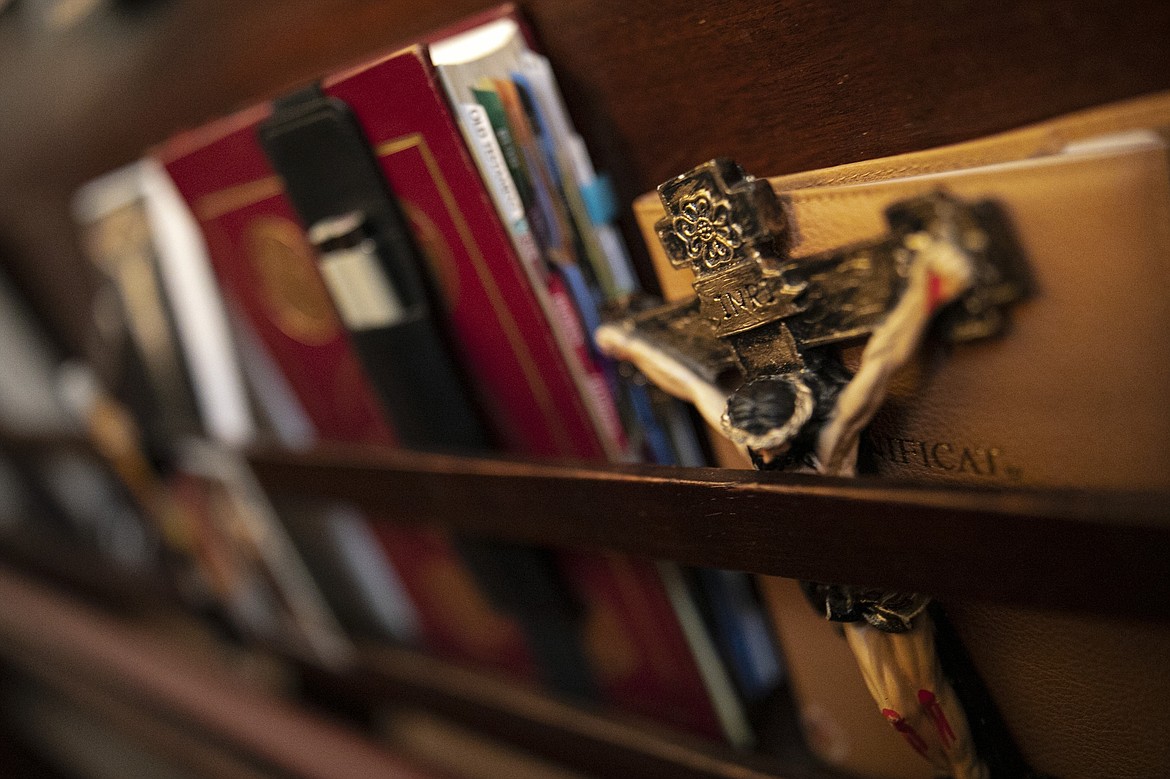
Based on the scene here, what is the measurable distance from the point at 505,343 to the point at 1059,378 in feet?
1.54

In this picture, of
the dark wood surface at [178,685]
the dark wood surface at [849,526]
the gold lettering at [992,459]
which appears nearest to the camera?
the dark wood surface at [849,526]

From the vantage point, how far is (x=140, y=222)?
1135 mm

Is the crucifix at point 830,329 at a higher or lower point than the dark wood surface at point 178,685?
higher

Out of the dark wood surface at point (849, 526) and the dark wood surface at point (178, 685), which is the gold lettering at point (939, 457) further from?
the dark wood surface at point (178, 685)

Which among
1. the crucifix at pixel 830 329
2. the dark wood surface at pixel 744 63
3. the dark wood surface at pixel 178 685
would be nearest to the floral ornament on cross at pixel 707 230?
the crucifix at pixel 830 329

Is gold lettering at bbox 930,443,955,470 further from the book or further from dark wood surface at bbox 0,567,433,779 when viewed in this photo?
A: dark wood surface at bbox 0,567,433,779

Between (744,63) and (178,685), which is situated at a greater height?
(744,63)

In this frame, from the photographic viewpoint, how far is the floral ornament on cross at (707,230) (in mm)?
531

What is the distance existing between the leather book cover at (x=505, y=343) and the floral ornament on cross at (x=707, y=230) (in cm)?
19

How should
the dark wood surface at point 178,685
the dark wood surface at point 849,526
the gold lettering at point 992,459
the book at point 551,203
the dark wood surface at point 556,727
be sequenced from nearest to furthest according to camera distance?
the dark wood surface at point 849,526 < the gold lettering at point 992,459 < the book at point 551,203 < the dark wood surface at point 556,727 < the dark wood surface at point 178,685

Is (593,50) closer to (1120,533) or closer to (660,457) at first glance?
(660,457)

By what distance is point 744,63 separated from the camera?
610 millimetres

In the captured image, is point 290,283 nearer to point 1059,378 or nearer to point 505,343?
point 505,343

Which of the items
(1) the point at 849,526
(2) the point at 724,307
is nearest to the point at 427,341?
(2) the point at 724,307
